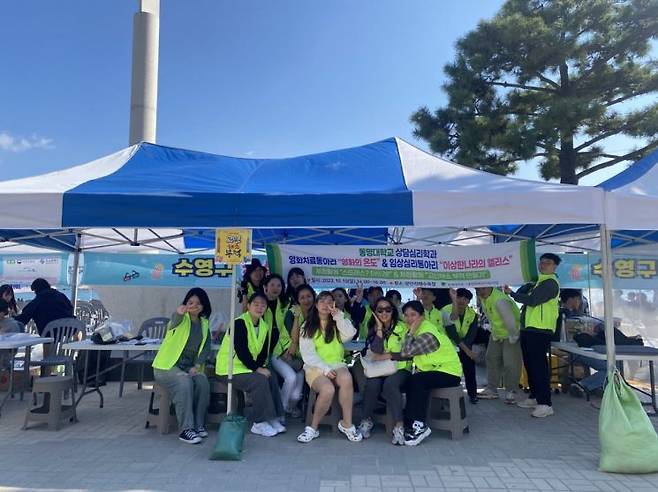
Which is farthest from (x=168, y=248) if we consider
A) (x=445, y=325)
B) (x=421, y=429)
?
(x=421, y=429)

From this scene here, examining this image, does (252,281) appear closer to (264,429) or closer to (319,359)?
(319,359)

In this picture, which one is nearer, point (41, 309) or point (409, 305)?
point (409, 305)

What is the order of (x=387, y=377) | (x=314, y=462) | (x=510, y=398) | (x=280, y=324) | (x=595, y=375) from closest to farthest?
(x=314, y=462) < (x=387, y=377) < (x=280, y=324) < (x=510, y=398) < (x=595, y=375)

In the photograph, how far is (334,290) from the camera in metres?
5.81

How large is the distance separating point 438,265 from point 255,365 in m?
1.99

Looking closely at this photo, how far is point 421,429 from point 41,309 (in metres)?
5.04

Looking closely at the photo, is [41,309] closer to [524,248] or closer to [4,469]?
[4,469]

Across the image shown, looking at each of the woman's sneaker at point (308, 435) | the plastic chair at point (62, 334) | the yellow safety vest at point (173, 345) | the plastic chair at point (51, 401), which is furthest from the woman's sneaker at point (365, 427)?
the plastic chair at point (62, 334)

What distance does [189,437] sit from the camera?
4.13 meters

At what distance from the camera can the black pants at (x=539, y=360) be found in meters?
5.05

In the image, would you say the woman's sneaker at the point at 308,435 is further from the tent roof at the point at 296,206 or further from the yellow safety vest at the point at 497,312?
the yellow safety vest at the point at 497,312

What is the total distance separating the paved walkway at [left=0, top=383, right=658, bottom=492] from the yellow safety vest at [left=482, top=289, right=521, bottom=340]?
45.5 inches

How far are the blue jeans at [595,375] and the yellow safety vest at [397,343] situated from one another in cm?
249

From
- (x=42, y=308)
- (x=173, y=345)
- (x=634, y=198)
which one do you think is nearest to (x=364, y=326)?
(x=173, y=345)
